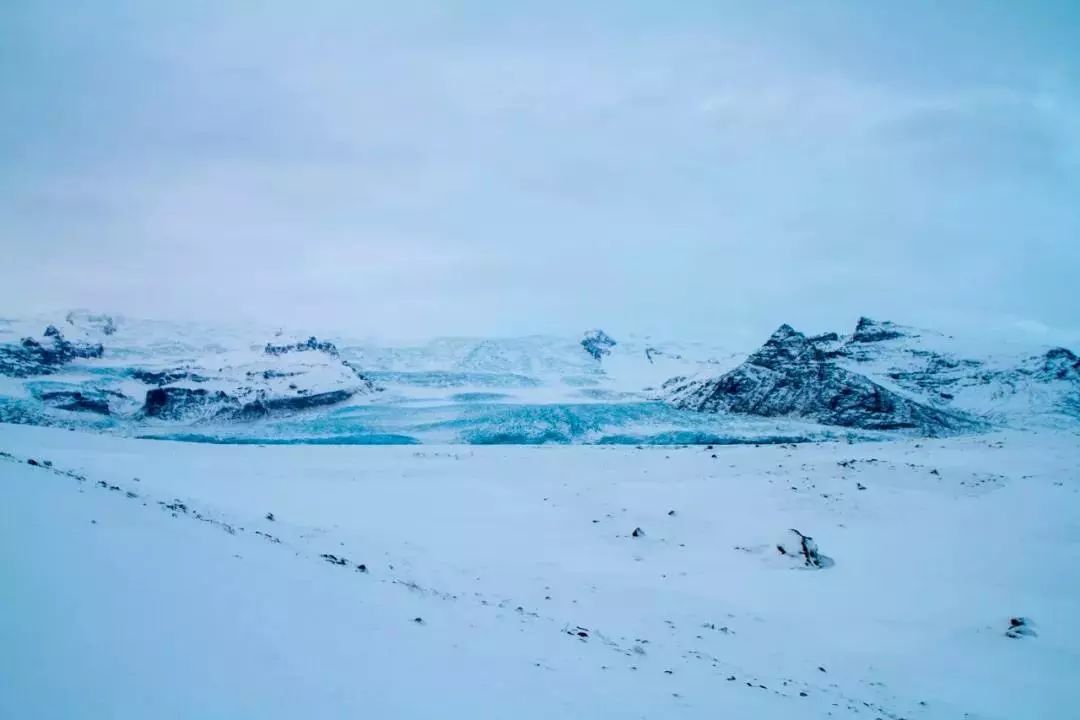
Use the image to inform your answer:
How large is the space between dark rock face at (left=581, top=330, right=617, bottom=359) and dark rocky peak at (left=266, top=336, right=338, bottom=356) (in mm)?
28687

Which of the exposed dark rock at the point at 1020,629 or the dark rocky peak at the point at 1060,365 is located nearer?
the exposed dark rock at the point at 1020,629

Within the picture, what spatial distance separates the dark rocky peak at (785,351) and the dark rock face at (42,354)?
5086 cm

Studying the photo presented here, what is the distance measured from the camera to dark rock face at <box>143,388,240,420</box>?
34062mm

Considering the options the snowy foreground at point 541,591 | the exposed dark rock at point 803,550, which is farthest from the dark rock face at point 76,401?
the exposed dark rock at point 803,550

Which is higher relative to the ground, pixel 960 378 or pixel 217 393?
pixel 960 378

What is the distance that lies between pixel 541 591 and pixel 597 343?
57265mm

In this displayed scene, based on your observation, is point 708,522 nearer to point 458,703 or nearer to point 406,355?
point 458,703

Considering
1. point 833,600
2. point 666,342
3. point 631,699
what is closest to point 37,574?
point 631,699

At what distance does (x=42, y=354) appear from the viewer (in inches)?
1704

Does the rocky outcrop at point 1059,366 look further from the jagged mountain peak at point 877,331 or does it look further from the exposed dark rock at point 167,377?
the exposed dark rock at point 167,377

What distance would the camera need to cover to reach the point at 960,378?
39.4 meters

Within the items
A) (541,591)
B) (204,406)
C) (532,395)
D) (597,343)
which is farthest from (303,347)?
(541,591)

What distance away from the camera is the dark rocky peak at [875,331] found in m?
47.3

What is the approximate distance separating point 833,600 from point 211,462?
20670 millimetres
